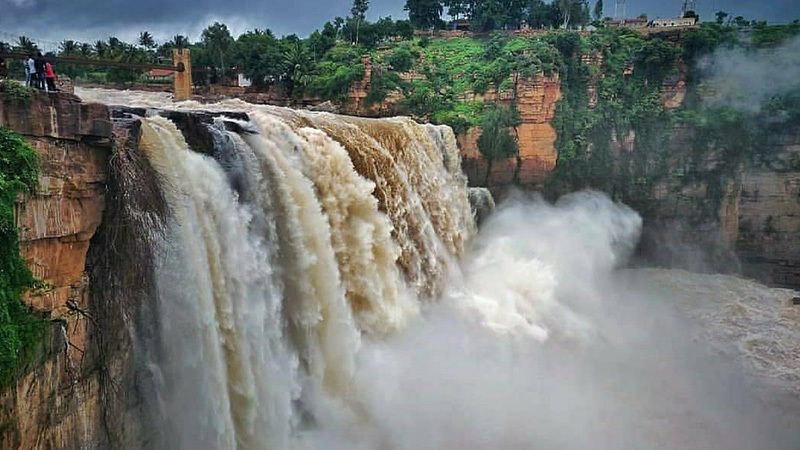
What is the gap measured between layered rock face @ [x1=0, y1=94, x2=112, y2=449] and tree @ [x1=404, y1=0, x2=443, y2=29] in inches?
1325

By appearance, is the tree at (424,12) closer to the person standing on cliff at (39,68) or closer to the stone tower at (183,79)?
the stone tower at (183,79)

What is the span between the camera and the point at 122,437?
256 inches

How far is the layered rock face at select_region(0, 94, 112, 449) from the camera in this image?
5250 millimetres

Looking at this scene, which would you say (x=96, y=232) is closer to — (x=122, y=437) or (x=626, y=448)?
(x=122, y=437)

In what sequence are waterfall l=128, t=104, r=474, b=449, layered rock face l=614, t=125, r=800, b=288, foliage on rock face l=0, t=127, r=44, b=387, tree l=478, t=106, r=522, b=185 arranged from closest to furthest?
foliage on rock face l=0, t=127, r=44, b=387
waterfall l=128, t=104, r=474, b=449
layered rock face l=614, t=125, r=800, b=288
tree l=478, t=106, r=522, b=185

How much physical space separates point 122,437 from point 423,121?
17.6 metres

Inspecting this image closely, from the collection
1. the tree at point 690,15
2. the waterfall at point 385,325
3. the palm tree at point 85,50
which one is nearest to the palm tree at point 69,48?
the palm tree at point 85,50

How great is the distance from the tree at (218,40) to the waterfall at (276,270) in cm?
1299

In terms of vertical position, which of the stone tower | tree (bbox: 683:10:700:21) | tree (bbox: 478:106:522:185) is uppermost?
tree (bbox: 683:10:700:21)

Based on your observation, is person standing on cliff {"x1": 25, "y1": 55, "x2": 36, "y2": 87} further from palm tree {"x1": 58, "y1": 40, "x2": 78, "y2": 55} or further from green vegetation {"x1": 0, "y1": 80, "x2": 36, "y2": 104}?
palm tree {"x1": 58, "y1": 40, "x2": 78, "y2": 55}

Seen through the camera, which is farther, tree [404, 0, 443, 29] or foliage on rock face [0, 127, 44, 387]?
tree [404, 0, 443, 29]

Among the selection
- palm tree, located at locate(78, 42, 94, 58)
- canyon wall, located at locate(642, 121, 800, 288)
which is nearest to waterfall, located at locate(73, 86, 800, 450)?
canyon wall, located at locate(642, 121, 800, 288)

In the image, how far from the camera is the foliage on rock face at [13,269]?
16.2ft

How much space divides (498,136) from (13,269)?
1776 cm
